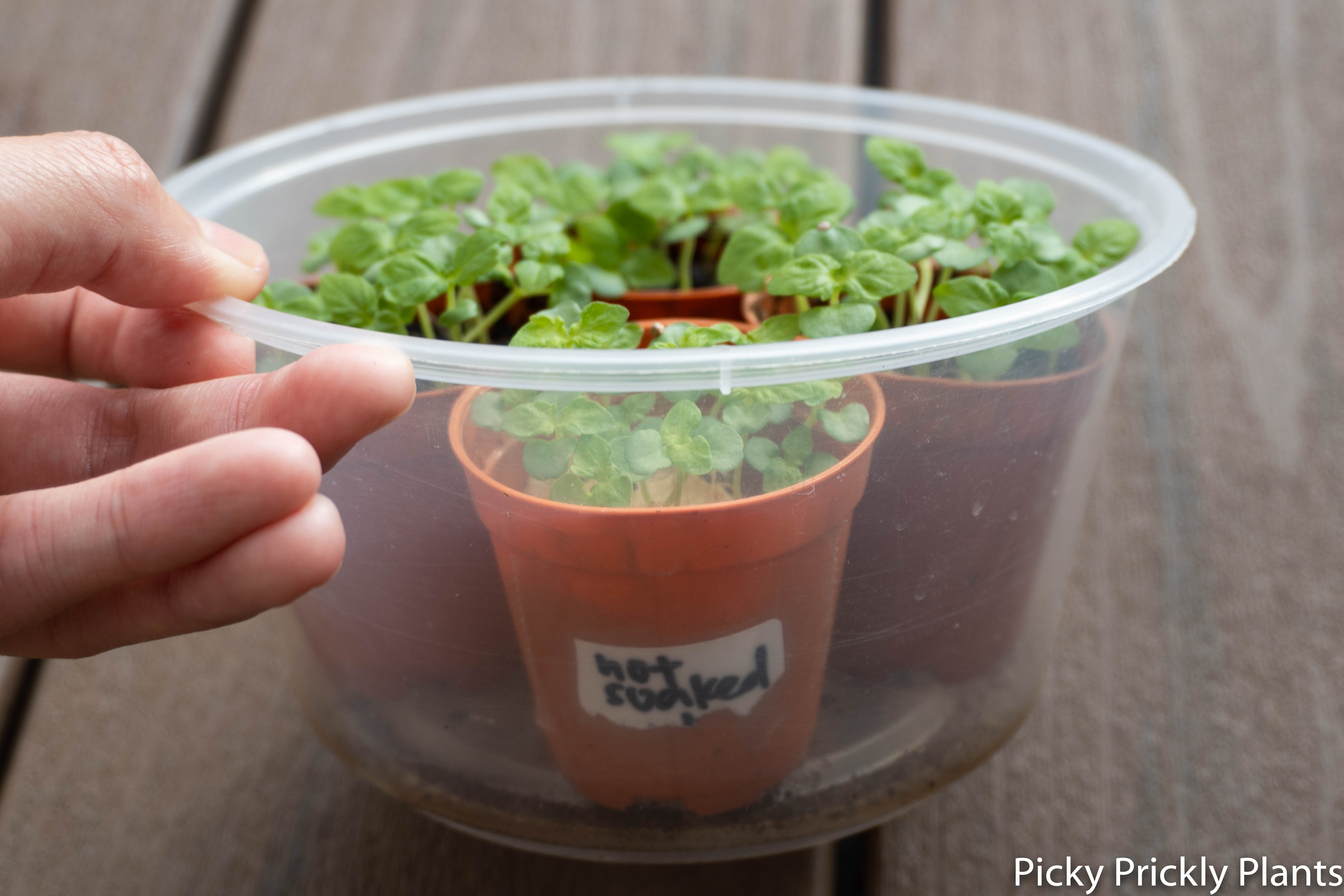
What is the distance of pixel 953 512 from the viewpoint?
1.32ft

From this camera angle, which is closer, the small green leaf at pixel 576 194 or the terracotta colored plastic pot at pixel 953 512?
the terracotta colored plastic pot at pixel 953 512

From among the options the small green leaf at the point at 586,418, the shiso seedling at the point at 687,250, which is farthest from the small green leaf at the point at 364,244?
the small green leaf at the point at 586,418

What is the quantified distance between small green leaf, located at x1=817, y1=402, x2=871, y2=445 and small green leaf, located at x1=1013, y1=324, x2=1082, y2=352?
7cm

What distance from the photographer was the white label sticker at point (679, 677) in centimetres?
39

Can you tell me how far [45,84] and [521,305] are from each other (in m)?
0.56

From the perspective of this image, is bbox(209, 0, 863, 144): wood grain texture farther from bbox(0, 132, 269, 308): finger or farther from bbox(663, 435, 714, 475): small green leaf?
bbox(663, 435, 714, 475): small green leaf

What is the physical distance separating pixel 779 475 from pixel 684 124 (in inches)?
16.5

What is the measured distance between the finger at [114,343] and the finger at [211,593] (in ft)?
0.41

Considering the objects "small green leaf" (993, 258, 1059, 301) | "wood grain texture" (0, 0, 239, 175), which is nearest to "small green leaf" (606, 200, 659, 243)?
"small green leaf" (993, 258, 1059, 301)

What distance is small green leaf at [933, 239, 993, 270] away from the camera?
463 mm

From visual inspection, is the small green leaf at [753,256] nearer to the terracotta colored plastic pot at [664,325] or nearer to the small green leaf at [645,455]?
the terracotta colored plastic pot at [664,325]

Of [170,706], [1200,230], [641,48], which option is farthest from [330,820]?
[1200,230]

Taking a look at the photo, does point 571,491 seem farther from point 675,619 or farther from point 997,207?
point 997,207

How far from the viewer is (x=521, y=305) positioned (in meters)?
0.56
